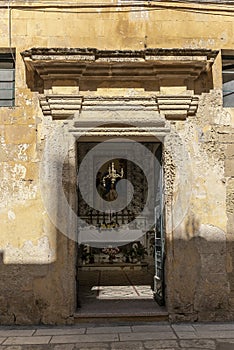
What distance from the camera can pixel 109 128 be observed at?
548cm

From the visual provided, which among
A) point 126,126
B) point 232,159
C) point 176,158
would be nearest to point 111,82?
point 126,126

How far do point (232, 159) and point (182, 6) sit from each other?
2097 millimetres

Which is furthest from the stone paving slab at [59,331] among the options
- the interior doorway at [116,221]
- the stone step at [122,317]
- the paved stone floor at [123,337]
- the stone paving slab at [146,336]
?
the interior doorway at [116,221]

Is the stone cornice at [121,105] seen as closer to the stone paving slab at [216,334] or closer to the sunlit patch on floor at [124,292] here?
the stone paving slab at [216,334]

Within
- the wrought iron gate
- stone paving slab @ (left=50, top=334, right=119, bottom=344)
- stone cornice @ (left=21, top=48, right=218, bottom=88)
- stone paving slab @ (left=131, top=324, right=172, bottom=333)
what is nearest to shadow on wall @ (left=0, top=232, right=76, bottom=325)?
stone paving slab @ (left=50, top=334, right=119, bottom=344)

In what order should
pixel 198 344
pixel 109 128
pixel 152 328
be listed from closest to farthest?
pixel 198 344 < pixel 152 328 < pixel 109 128

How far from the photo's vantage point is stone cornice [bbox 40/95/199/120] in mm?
5395

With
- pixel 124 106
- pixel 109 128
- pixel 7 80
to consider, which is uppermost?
pixel 7 80

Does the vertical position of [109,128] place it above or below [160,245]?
above

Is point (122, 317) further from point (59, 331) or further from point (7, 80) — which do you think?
point (7, 80)

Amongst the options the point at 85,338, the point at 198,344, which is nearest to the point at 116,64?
the point at 85,338

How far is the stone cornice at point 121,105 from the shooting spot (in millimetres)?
5395

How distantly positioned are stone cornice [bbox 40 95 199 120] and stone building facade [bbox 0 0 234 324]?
0.04 feet

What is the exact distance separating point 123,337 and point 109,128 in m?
2.47
